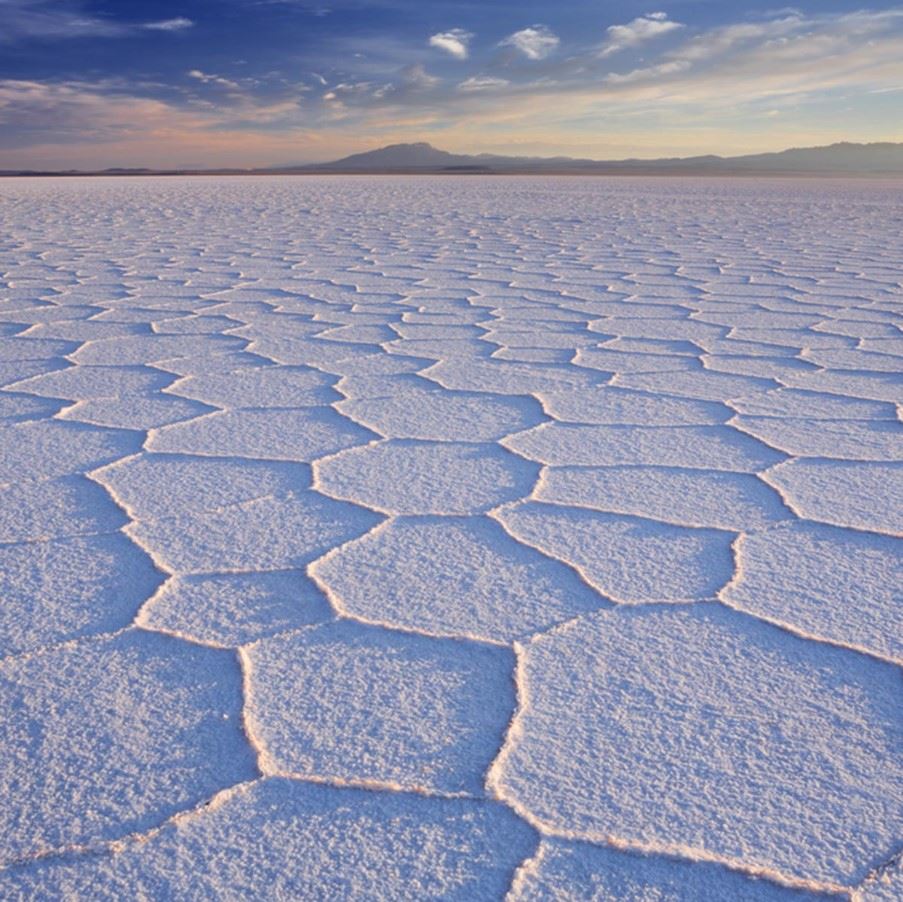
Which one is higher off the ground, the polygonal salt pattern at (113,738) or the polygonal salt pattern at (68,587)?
the polygonal salt pattern at (113,738)

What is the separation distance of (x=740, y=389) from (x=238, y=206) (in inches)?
384

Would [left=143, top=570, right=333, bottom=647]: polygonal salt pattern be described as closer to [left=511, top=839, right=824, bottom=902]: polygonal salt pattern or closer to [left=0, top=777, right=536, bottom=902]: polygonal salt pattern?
[left=0, top=777, right=536, bottom=902]: polygonal salt pattern

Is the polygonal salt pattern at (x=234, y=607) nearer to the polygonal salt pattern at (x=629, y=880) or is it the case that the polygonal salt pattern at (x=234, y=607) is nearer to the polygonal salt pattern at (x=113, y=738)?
the polygonal salt pattern at (x=113, y=738)

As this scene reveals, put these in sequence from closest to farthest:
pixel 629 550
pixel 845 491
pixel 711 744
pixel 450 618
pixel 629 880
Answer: pixel 629 880 < pixel 711 744 < pixel 450 618 < pixel 629 550 < pixel 845 491

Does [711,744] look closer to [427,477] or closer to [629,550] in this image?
[629,550]

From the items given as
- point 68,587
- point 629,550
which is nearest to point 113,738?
point 68,587

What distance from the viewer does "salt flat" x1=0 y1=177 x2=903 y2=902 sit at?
87 cm

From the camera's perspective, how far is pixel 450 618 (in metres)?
1.26

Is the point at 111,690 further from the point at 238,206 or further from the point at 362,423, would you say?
the point at 238,206

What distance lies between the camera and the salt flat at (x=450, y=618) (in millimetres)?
866

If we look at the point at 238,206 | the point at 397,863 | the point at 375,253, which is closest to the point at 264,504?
the point at 397,863

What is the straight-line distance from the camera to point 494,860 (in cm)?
85

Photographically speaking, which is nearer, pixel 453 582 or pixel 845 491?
pixel 453 582

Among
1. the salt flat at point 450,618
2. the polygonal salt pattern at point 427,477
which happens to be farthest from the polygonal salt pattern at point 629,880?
the polygonal salt pattern at point 427,477
